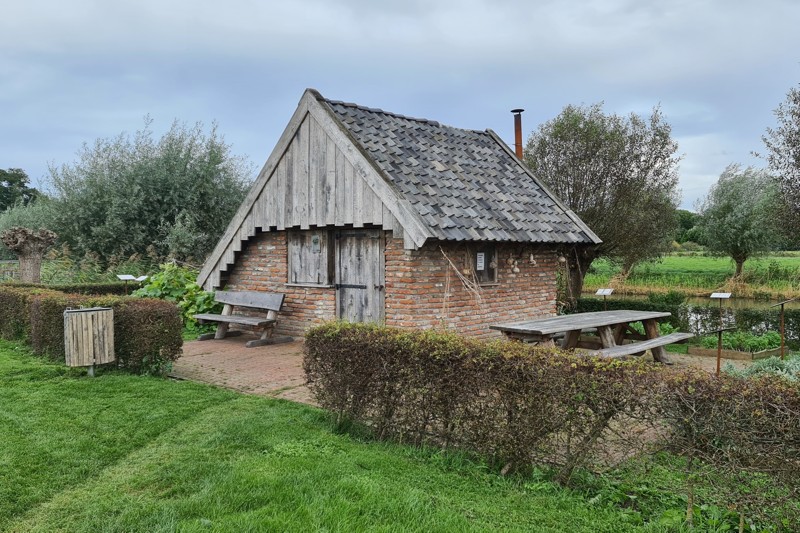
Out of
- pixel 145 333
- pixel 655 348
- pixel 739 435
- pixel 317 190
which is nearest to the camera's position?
pixel 739 435

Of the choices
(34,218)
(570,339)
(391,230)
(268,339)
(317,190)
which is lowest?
(268,339)

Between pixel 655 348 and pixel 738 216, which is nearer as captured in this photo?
pixel 655 348

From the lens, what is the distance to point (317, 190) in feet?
39.4

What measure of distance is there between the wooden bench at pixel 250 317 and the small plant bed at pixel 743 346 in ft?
29.9

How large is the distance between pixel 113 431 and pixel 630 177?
18896mm

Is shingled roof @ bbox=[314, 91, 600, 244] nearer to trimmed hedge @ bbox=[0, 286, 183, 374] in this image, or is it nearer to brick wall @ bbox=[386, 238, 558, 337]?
brick wall @ bbox=[386, 238, 558, 337]

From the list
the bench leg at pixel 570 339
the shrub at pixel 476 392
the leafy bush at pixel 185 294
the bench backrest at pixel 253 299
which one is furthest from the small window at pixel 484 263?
the leafy bush at pixel 185 294

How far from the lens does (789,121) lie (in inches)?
574

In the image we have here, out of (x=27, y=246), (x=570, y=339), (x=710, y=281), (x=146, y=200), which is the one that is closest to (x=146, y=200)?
(x=146, y=200)

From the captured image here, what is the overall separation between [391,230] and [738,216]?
25.5 meters

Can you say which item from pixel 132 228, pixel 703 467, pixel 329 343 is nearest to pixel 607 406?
pixel 703 467

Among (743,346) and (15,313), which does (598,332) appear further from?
(15,313)

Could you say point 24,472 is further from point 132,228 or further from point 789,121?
point 132,228

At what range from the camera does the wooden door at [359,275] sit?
38.3ft
